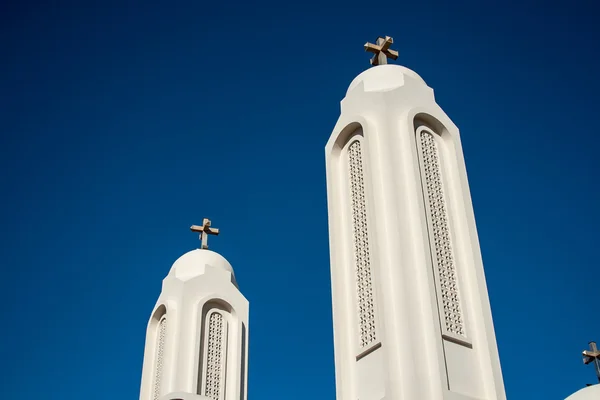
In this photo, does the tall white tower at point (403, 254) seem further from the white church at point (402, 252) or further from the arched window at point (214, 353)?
the arched window at point (214, 353)

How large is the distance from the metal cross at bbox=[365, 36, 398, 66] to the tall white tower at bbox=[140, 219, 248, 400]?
7064mm

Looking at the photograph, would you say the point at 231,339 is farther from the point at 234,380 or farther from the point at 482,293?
the point at 482,293

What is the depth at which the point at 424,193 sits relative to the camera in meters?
10.0

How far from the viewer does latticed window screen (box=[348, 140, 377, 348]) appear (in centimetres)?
946

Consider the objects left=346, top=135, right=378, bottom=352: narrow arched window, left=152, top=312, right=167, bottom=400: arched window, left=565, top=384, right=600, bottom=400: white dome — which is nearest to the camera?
left=346, top=135, right=378, bottom=352: narrow arched window

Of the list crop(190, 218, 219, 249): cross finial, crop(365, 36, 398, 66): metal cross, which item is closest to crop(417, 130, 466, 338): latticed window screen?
crop(365, 36, 398, 66): metal cross

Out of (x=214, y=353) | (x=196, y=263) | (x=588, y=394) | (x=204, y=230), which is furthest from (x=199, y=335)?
(x=588, y=394)

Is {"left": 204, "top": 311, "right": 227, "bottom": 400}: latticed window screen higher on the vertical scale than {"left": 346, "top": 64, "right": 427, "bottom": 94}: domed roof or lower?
lower

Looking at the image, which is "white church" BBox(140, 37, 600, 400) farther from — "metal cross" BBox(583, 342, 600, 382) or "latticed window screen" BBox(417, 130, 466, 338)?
"metal cross" BBox(583, 342, 600, 382)

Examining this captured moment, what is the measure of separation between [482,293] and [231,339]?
8490 millimetres

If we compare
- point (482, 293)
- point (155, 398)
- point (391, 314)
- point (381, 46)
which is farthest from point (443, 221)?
point (155, 398)

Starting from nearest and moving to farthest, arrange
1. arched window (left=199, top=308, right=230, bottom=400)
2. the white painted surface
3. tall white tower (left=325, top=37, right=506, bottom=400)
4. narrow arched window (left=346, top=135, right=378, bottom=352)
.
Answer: tall white tower (left=325, top=37, right=506, bottom=400), narrow arched window (left=346, top=135, right=378, bottom=352), the white painted surface, arched window (left=199, top=308, right=230, bottom=400)

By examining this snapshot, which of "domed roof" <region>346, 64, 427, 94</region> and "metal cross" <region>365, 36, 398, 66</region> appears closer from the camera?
"domed roof" <region>346, 64, 427, 94</region>

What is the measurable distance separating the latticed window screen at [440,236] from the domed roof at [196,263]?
7997 mm
